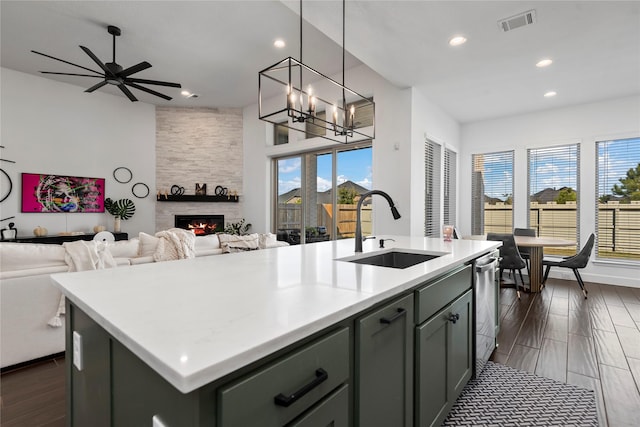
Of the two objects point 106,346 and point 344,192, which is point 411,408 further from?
point 344,192

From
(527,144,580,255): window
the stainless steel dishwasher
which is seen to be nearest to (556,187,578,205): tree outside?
(527,144,580,255): window

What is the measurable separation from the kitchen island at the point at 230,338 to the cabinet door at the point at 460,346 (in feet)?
1.04

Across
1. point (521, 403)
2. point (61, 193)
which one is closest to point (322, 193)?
point (521, 403)

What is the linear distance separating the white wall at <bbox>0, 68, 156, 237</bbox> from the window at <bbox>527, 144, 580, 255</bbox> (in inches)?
303

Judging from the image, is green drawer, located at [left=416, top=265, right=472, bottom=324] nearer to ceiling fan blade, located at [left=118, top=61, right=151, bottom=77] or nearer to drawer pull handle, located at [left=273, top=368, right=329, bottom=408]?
drawer pull handle, located at [left=273, top=368, right=329, bottom=408]

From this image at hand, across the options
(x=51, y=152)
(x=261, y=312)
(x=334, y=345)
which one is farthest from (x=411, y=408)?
(x=51, y=152)

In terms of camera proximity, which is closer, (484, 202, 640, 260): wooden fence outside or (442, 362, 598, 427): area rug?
(442, 362, 598, 427): area rug

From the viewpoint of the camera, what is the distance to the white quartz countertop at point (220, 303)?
2.09 feet

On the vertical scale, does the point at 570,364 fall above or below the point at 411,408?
below

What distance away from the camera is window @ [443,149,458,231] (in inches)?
235

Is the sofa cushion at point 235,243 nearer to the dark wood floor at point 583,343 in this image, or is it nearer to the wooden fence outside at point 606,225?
the dark wood floor at point 583,343

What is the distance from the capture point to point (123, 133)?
664 cm

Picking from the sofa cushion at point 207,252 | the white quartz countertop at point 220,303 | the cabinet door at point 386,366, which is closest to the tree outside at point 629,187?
the white quartz countertop at point 220,303

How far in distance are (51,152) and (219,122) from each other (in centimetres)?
315
